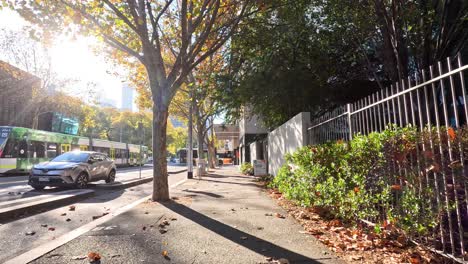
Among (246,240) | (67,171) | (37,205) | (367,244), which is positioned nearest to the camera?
(367,244)

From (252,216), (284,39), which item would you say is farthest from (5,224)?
(284,39)

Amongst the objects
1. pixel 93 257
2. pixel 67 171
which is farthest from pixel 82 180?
pixel 93 257

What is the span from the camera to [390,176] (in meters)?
4.55

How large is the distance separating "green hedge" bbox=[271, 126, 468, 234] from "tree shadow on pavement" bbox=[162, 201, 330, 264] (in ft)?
4.39

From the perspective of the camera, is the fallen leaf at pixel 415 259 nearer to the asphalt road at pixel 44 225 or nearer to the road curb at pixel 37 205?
the asphalt road at pixel 44 225

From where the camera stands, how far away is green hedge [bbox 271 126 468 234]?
3.70 m

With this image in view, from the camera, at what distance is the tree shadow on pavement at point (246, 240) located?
423 cm

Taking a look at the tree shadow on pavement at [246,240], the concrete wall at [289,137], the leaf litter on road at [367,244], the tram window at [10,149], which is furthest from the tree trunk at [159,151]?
the tram window at [10,149]

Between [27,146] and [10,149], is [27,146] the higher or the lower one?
the higher one

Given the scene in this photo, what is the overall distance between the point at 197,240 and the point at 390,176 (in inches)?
116

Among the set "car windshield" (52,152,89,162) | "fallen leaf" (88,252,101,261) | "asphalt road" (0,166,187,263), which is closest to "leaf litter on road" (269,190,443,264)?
"fallen leaf" (88,252,101,261)

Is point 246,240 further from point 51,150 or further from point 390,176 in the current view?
point 51,150

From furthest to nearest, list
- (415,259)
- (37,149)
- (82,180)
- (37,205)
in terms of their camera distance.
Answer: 1. (37,149)
2. (82,180)
3. (37,205)
4. (415,259)

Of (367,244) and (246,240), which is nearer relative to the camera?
(367,244)
